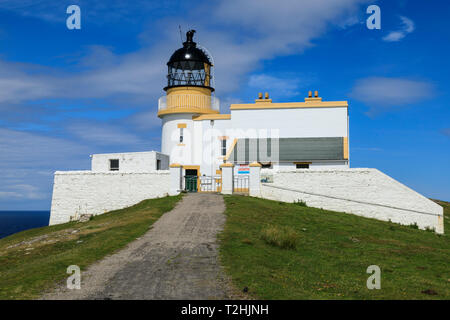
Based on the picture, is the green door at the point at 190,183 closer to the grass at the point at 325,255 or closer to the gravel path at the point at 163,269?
the grass at the point at 325,255

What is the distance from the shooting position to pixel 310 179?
96.0 ft

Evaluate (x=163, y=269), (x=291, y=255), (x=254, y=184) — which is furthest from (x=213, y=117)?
(x=163, y=269)

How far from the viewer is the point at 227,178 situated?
97.3 ft

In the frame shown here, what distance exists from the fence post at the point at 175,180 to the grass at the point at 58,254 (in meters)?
4.74

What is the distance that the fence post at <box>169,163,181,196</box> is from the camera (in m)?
29.7

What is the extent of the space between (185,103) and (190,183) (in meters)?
7.90

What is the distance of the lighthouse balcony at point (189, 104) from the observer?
36281mm

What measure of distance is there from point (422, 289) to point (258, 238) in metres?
6.56

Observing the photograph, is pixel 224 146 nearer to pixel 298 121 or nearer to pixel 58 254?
pixel 298 121

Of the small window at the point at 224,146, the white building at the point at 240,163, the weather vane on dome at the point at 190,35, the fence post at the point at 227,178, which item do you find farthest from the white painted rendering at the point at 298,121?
the weather vane on dome at the point at 190,35

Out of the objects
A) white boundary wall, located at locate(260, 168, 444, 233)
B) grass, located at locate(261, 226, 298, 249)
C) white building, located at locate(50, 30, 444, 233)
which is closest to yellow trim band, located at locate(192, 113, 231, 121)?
white building, located at locate(50, 30, 444, 233)

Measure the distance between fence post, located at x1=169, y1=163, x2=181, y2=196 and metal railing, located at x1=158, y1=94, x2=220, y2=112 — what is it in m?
7.94
